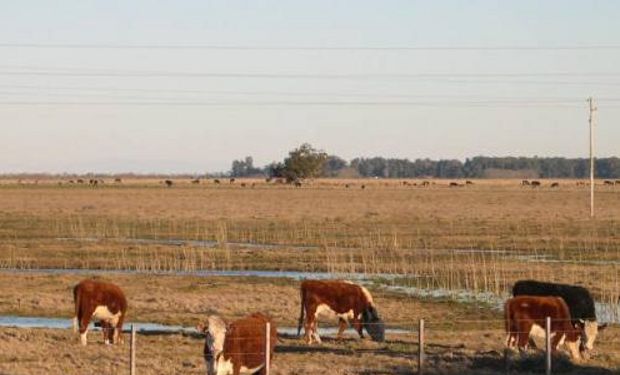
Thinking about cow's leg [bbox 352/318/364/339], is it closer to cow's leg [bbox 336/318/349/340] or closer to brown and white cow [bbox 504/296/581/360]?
cow's leg [bbox 336/318/349/340]

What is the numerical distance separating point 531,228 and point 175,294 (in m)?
35.6

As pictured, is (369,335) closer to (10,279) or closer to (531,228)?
(10,279)

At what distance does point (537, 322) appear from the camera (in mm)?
23516

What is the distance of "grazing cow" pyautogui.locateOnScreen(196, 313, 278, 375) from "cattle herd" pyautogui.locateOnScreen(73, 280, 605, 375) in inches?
0.8

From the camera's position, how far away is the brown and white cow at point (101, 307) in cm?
2494

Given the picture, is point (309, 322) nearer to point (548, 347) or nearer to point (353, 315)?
point (353, 315)

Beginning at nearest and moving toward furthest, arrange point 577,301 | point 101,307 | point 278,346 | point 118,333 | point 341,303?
point 278,346, point 118,333, point 101,307, point 577,301, point 341,303

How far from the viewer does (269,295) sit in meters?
34.2

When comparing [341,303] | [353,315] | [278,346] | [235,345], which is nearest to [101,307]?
[278,346]

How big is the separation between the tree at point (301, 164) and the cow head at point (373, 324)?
165 metres

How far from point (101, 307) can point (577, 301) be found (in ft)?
32.8

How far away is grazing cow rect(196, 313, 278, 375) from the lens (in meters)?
18.9

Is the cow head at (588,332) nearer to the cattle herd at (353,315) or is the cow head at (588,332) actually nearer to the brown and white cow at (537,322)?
the cattle herd at (353,315)

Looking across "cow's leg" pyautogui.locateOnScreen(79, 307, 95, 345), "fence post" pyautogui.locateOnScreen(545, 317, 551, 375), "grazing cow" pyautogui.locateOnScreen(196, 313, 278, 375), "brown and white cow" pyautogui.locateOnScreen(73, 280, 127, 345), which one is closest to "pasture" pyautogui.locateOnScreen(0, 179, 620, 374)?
"cow's leg" pyautogui.locateOnScreen(79, 307, 95, 345)
